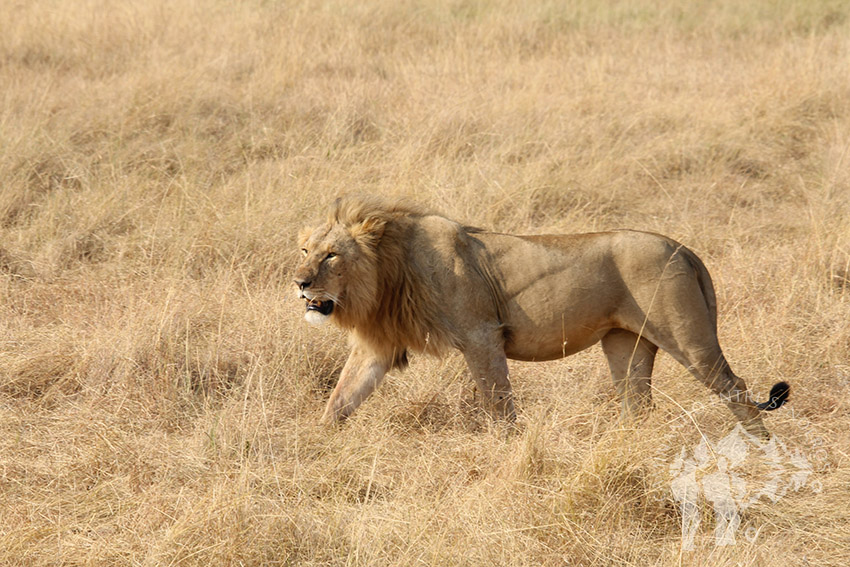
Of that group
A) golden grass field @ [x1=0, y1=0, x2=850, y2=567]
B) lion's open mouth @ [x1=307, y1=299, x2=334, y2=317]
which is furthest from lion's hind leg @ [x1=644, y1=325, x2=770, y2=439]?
lion's open mouth @ [x1=307, y1=299, x2=334, y2=317]

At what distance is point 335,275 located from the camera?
365 centimetres

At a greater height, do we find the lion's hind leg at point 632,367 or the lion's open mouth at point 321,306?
the lion's open mouth at point 321,306

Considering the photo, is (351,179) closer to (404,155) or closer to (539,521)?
(404,155)

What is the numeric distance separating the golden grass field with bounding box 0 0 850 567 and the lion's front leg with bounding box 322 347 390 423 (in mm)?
111

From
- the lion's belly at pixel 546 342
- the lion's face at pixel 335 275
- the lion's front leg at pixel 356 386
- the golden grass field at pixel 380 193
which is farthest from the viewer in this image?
the lion's front leg at pixel 356 386

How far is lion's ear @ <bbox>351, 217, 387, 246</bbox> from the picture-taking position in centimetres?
369

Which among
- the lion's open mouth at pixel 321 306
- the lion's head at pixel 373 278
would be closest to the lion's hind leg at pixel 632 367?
the lion's head at pixel 373 278

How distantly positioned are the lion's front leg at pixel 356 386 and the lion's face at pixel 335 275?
0.29 metres

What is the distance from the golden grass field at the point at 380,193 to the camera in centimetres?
308

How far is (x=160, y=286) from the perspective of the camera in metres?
4.94

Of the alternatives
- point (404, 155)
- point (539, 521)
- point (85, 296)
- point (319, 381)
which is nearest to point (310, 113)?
point (404, 155)

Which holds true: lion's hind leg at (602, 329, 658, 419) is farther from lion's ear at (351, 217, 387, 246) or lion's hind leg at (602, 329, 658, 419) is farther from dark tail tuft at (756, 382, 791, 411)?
lion's ear at (351, 217, 387, 246)

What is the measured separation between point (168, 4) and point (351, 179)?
4.61 m

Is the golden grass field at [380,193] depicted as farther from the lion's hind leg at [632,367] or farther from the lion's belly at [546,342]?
the lion's belly at [546,342]
